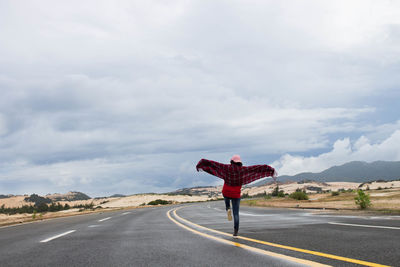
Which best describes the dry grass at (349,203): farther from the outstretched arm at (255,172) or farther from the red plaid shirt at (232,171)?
the red plaid shirt at (232,171)

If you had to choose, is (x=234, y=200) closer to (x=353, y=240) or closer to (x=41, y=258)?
(x=353, y=240)

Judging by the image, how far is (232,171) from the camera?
8531mm

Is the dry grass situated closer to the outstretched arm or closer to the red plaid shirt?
the outstretched arm

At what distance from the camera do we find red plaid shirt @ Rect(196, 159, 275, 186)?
8.55m

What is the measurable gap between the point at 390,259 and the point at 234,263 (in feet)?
7.45

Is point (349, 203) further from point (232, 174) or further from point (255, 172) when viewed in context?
point (232, 174)

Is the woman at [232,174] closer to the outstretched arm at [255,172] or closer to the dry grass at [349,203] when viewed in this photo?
the outstretched arm at [255,172]

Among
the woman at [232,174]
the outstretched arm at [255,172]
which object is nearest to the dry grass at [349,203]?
the outstretched arm at [255,172]

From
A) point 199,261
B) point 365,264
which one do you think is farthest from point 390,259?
point 199,261

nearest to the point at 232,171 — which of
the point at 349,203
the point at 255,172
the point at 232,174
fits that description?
the point at 232,174

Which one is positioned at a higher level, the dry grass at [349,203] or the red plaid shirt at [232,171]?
the red plaid shirt at [232,171]

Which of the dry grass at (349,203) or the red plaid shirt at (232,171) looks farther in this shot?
the dry grass at (349,203)

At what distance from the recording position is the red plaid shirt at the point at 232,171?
855 centimetres

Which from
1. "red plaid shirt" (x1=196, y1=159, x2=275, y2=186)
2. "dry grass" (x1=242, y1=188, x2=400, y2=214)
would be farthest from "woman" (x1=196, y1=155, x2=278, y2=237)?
"dry grass" (x1=242, y1=188, x2=400, y2=214)
